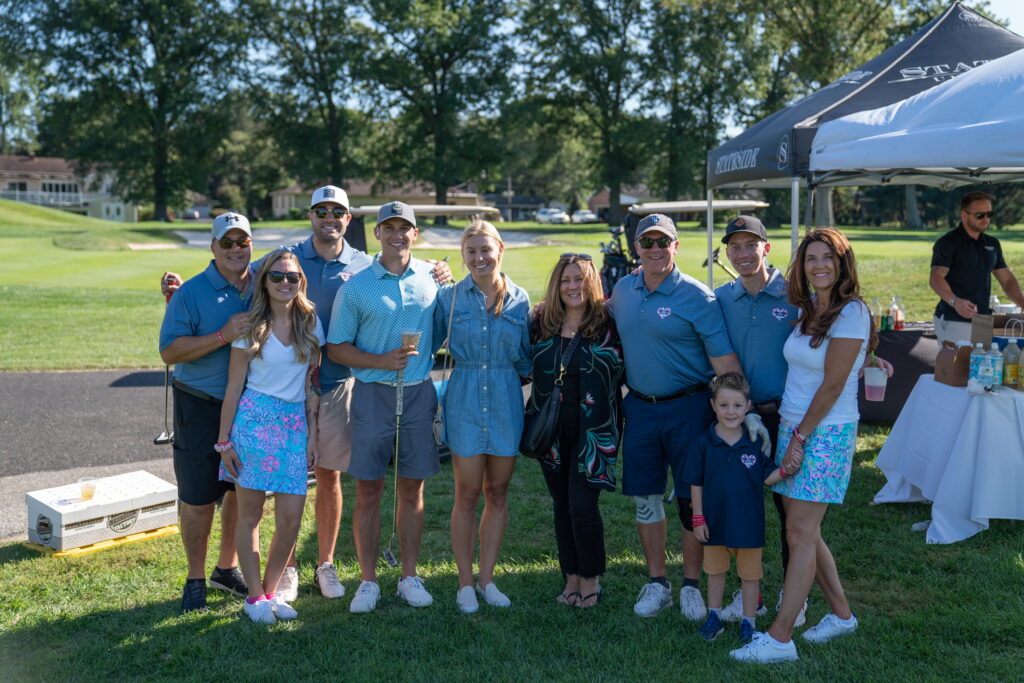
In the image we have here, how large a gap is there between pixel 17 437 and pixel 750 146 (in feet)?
22.0

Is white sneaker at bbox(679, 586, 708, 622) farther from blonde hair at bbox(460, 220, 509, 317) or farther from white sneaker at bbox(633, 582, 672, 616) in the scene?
blonde hair at bbox(460, 220, 509, 317)

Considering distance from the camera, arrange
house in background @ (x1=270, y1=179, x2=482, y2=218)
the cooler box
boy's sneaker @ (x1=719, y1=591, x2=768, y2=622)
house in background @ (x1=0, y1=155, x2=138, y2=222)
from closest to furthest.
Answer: boy's sneaker @ (x1=719, y1=591, x2=768, y2=622), the cooler box, house in background @ (x1=270, y1=179, x2=482, y2=218), house in background @ (x1=0, y1=155, x2=138, y2=222)

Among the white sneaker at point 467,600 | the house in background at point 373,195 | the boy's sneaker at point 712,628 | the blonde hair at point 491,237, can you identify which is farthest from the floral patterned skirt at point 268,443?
the house in background at point 373,195

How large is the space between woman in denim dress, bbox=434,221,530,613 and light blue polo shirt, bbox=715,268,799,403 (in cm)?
99

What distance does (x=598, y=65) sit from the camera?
48.0 m

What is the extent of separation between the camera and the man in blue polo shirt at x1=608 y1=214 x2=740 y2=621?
3.96 meters

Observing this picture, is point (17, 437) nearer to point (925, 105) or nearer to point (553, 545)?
point (553, 545)

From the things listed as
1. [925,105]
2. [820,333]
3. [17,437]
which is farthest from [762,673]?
[17,437]

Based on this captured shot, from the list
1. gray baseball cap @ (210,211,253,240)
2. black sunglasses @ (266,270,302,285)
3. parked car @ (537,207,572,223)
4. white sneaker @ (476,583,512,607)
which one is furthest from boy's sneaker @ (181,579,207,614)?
parked car @ (537,207,572,223)

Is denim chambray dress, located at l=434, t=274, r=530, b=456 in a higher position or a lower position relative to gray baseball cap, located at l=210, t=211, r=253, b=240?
lower

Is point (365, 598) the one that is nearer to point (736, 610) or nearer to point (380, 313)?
point (380, 313)

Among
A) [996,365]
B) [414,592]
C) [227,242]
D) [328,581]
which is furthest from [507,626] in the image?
[996,365]

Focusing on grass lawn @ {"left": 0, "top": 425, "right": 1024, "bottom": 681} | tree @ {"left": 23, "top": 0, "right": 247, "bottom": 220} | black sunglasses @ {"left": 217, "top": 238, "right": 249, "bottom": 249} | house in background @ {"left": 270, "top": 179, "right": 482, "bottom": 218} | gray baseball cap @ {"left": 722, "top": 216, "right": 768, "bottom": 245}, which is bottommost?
grass lawn @ {"left": 0, "top": 425, "right": 1024, "bottom": 681}

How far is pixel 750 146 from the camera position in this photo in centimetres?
712
